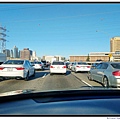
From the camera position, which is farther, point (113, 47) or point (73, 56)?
point (73, 56)

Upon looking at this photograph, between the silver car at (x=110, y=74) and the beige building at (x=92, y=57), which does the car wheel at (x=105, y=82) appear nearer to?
the silver car at (x=110, y=74)

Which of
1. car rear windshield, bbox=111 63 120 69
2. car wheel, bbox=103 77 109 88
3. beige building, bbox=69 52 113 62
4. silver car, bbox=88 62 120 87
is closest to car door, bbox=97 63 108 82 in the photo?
silver car, bbox=88 62 120 87

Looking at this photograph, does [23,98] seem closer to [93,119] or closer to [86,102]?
[86,102]

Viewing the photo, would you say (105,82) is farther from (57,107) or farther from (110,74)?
(57,107)

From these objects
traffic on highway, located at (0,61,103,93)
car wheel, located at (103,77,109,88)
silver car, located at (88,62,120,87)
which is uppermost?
silver car, located at (88,62,120,87)

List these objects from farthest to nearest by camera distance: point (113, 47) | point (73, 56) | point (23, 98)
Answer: point (73, 56)
point (113, 47)
point (23, 98)

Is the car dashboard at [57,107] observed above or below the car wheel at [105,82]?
above

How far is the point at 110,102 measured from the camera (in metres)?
2.95

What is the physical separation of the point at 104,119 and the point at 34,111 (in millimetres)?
833

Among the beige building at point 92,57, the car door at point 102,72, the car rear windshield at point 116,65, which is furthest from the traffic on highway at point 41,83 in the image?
the beige building at point 92,57

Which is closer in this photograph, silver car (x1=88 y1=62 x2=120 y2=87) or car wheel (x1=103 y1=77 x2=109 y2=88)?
silver car (x1=88 y1=62 x2=120 y2=87)

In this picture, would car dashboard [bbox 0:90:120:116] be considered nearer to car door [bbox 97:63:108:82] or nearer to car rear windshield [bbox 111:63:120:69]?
car rear windshield [bbox 111:63:120:69]

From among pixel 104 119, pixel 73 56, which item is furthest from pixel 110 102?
pixel 73 56

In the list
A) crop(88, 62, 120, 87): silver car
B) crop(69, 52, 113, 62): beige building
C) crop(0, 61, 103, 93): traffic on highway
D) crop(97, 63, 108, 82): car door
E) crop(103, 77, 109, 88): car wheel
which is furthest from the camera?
crop(69, 52, 113, 62): beige building
